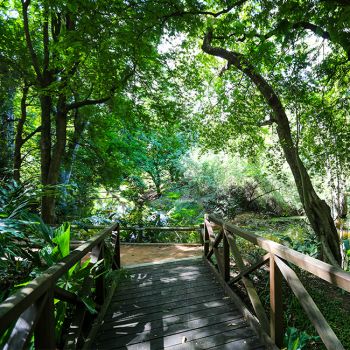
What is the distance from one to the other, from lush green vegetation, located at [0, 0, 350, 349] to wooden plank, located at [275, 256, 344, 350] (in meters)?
0.84

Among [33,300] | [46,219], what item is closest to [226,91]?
[46,219]

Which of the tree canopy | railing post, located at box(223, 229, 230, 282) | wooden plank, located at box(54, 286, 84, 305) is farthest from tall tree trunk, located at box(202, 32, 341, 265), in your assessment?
wooden plank, located at box(54, 286, 84, 305)

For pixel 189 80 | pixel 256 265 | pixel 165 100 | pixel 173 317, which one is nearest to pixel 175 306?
pixel 173 317

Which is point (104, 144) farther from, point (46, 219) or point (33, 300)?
point (33, 300)

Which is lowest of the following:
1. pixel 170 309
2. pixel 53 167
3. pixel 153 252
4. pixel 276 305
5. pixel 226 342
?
pixel 226 342

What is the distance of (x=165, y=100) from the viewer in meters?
6.80

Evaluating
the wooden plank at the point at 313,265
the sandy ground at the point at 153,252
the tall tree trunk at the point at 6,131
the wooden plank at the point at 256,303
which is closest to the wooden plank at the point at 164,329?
the wooden plank at the point at 256,303

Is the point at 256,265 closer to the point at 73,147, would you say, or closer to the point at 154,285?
the point at 154,285

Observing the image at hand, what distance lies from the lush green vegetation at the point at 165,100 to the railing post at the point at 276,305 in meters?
0.22

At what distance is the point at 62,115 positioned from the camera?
6480 millimetres

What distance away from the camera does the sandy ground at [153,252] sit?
5.76 meters

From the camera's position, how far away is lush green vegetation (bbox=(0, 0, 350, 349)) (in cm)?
301

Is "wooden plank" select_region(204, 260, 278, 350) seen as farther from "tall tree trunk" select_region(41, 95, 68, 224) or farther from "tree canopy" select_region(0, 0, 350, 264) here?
"tall tree trunk" select_region(41, 95, 68, 224)

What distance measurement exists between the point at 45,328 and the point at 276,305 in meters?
1.82
